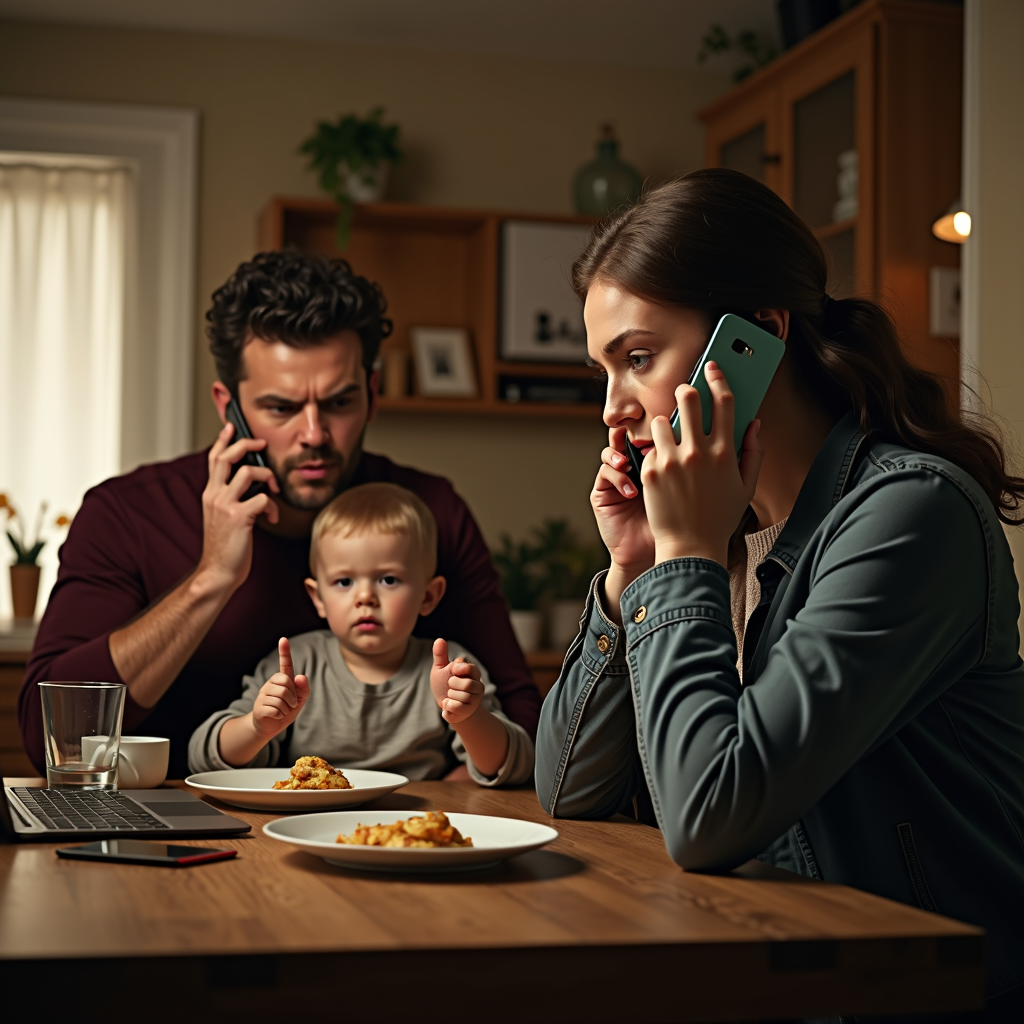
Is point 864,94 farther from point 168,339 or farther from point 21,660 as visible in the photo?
point 21,660

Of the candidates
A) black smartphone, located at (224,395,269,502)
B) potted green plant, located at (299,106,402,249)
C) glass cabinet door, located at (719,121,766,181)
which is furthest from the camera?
potted green plant, located at (299,106,402,249)

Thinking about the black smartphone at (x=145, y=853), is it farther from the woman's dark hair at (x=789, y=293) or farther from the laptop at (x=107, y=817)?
the woman's dark hair at (x=789, y=293)

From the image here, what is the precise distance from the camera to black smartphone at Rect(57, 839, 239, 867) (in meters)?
1.05

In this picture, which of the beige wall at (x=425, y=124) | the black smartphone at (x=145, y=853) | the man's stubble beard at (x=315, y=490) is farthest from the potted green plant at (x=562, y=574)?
the black smartphone at (x=145, y=853)

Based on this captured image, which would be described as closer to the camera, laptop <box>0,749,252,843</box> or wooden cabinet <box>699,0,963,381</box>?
laptop <box>0,749,252,843</box>

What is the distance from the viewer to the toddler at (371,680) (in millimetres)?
1617

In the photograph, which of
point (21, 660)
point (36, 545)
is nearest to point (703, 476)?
point (21, 660)

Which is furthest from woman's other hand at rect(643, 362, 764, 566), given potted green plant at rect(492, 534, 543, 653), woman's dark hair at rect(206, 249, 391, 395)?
potted green plant at rect(492, 534, 543, 653)

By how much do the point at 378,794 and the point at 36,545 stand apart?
2.87 meters

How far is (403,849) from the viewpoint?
0.98 m

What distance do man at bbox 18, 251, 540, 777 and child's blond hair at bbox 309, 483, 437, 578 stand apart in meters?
0.08

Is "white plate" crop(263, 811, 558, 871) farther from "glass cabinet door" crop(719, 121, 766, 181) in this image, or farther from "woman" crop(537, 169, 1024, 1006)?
"glass cabinet door" crop(719, 121, 766, 181)

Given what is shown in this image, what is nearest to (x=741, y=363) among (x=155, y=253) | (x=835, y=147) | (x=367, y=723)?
(x=367, y=723)

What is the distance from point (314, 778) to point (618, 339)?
1.89ft
